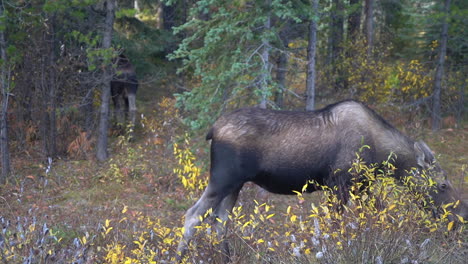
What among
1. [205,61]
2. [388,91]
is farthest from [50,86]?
[388,91]

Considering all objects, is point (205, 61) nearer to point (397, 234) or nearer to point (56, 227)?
point (56, 227)

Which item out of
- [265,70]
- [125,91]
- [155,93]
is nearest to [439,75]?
[265,70]

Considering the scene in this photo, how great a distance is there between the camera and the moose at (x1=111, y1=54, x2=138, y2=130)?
13938 millimetres

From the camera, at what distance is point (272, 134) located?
20.9 ft

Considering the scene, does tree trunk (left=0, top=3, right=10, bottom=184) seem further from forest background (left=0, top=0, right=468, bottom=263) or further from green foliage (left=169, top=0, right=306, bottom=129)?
green foliage (left=169, top=0, right=306, bottom=129)

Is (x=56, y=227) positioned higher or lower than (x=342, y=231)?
lower

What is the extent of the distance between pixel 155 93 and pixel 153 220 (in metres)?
10.2

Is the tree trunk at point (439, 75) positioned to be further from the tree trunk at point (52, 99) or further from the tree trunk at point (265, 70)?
the tree trunk at point (52, 99)

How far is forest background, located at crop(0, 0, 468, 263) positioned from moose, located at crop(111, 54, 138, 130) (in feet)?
1.66

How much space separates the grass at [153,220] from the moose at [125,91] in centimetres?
74

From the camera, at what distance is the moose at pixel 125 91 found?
45.7 feet

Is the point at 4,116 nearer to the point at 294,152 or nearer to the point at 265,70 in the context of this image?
the point at 265,70

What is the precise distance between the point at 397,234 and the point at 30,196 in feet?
23.0

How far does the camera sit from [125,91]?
1423 centimetres
